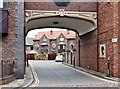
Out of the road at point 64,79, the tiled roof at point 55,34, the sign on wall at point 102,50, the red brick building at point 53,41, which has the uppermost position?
the tiled roof at point 55,34

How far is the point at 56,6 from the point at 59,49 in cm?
6177

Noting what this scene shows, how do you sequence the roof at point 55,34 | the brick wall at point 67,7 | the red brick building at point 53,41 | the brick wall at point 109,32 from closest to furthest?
the brick wall at point 109,32, the brick wall at point 67,7, the red brick building at point 53,41, the roof at point 55,34

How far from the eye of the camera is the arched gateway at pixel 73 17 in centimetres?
1641

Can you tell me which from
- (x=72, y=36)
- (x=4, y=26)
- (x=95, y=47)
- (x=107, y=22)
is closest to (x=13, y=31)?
(x=4, y=26)

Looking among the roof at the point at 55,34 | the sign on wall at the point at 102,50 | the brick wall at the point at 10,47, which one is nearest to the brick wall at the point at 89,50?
the sign on wall at the point at 102,50

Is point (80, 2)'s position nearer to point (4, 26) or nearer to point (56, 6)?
point (56, 6)

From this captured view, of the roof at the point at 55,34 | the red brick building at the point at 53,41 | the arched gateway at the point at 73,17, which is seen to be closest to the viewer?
the arched gateway at the point at 73,17

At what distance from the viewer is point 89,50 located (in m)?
25.1

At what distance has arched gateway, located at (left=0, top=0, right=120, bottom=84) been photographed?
646 inches

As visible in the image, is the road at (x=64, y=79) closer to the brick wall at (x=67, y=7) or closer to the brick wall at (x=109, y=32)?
the brick wall at (x=109, y=32)

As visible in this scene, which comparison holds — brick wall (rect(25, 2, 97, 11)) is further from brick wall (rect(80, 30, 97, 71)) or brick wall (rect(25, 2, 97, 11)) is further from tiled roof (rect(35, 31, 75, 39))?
tiled roof (rect(35, 31, 75, 39))

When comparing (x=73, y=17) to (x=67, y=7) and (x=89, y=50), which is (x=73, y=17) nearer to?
(x=67, y=7)

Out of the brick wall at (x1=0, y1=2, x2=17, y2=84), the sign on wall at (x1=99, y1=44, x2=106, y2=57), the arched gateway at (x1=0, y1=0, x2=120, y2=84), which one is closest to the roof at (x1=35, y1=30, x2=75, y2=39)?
the arched gateway at (x1=0, y1=0, x2=120, y2=84)

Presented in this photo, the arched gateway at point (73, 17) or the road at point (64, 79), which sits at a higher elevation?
the arched gateway at point (73, 17)
